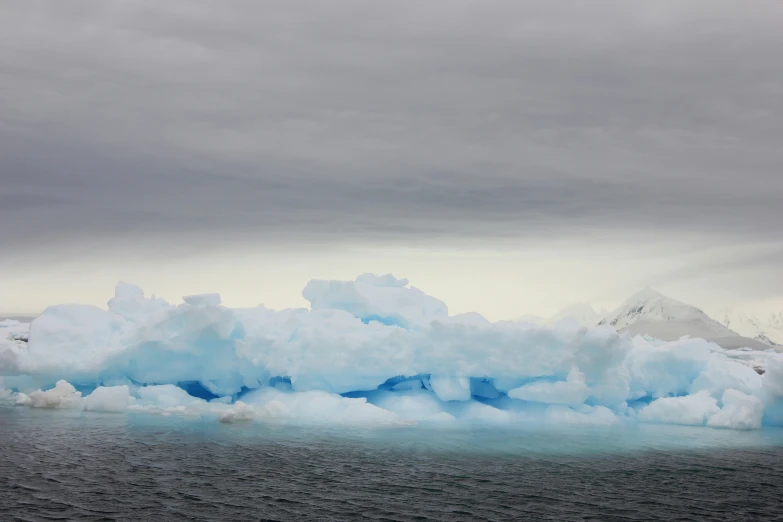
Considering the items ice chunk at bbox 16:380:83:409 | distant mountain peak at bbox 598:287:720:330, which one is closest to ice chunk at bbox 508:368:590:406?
ice chunk at bbox 16:380:83:409

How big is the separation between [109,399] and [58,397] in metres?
2.57

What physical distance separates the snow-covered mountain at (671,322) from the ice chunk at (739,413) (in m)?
9.41

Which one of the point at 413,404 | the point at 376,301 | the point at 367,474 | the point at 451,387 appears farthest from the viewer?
the point at 376,301

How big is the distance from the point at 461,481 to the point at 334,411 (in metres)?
10.7

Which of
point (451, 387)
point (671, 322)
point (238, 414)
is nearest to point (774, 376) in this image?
point (451, 387)

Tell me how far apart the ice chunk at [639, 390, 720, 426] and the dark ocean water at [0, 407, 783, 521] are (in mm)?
3286

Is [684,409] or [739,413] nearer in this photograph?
[739,413]

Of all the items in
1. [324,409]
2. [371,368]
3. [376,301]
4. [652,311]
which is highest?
[652,311]

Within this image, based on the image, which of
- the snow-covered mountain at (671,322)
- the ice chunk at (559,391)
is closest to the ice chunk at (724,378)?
the ice chunk at (559,391)

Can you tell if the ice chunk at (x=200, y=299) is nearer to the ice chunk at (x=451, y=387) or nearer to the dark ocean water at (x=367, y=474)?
the dark ocean water at (x=367, y=474)

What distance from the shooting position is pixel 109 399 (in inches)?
1141

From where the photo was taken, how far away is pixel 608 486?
1827 cm

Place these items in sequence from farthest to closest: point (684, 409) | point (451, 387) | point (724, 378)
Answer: point (724, 378)
point (684, 409)
point (451, 387)

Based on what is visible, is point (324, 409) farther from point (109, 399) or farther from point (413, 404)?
point (109, 399)
